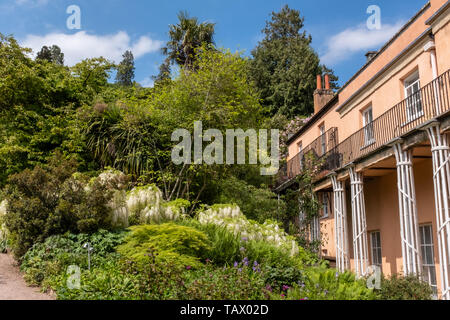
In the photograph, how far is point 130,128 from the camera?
13977 mm

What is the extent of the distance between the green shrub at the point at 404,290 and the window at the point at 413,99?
466 cm

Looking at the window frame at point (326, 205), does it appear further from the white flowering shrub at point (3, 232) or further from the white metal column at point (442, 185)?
the white flowering shrub at point (3, 232)

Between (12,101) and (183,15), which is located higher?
(183,15)

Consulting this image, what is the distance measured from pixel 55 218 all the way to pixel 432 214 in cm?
887

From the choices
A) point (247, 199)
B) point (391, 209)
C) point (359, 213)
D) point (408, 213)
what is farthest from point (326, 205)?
point (408, 213)

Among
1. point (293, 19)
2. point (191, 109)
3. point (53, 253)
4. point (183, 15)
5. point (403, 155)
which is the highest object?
point (293, 19)

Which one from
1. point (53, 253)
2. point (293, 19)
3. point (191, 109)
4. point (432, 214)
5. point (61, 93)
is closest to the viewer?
point (53, 253)

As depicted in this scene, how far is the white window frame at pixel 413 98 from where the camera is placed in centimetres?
986

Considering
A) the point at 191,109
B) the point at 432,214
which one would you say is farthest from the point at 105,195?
the point at 432,214

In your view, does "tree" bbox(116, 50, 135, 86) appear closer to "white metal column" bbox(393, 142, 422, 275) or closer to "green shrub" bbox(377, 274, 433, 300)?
"white metal column" bbox(393, 142, 422, 275)

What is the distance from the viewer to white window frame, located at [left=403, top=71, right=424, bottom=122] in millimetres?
9859

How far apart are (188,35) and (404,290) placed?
77.6ft

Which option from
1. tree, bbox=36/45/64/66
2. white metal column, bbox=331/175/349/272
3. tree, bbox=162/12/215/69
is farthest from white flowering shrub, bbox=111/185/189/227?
tree, bbox=36/45/64/66
